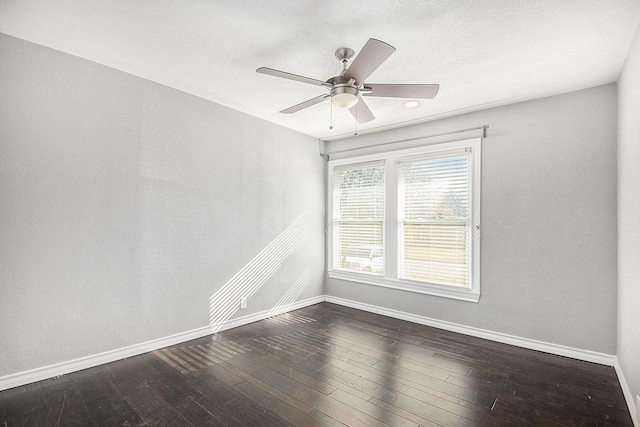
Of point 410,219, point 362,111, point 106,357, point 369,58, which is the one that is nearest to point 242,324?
point 106,357

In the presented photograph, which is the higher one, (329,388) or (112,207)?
(112,207)

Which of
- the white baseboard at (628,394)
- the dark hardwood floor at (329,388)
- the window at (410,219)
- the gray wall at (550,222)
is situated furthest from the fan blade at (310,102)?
the white baseboard at (628,394)

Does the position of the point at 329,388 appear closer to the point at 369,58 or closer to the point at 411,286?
the point at 411,286

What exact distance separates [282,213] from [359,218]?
1.13 metres

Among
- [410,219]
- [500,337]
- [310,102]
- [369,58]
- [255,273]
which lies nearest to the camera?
[369,58]

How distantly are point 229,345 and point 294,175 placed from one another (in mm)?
2366

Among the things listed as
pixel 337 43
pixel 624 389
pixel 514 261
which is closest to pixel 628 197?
pixel 514 261

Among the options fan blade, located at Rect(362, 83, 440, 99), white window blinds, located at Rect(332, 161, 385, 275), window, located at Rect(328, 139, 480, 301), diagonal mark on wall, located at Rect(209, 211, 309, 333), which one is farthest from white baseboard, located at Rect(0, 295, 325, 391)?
fan blade, located at Rect(362, 83, 440, 99)

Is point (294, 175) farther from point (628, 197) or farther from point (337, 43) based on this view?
point (628, 197)

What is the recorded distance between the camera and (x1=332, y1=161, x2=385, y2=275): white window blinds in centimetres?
444

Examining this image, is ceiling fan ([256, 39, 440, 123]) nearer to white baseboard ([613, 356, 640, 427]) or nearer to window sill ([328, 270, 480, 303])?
window sill ([328, 270, 480, 303])

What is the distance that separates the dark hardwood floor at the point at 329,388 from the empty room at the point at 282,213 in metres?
0.02

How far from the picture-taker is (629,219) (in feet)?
7.73

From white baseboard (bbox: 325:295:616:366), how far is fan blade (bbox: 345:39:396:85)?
294cm
